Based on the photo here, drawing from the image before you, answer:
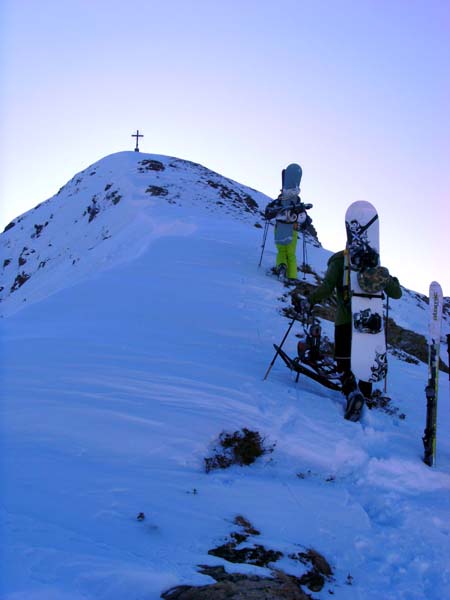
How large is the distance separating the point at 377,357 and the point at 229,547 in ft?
13.5

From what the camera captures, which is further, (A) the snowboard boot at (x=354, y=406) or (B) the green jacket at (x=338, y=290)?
(B) the green jacket at (x=338, y=290)

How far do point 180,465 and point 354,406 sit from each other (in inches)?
106

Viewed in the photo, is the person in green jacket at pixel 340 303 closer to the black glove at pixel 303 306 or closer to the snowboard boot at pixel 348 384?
the black glove at pixel 303 306

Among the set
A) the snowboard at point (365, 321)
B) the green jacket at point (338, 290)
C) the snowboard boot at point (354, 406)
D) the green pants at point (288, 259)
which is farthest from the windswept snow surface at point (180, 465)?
the green pants at point (288, 259)

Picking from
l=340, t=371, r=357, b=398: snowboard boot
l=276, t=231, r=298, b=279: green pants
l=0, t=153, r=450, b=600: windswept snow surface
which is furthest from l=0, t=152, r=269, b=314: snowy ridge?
l=340, t=371, r=357, b=398: snowboard boot

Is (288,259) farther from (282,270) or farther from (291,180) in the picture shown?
(291,180)

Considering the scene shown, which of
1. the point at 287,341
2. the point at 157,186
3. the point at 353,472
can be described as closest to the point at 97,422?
the point at 353,472

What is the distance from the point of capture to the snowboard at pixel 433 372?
5.75m

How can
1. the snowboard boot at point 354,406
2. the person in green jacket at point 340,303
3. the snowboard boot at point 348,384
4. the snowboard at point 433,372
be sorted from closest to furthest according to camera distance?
the snowboard at point 433,372
the snowboard boot at point 354,406
the snowboard boot at point 348,384
the person in green jacket at point 340,303

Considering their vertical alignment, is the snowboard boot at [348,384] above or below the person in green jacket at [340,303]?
below

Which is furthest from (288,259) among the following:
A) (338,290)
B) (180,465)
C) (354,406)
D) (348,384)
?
(180,465)

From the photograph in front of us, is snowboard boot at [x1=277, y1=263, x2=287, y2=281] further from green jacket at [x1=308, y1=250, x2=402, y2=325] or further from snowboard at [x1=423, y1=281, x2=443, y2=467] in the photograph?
snowboard at [x1=423, y1=281, x2=443, y2=467]

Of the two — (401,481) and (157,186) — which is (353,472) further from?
(157,186)

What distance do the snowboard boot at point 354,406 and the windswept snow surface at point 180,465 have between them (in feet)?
0.45
